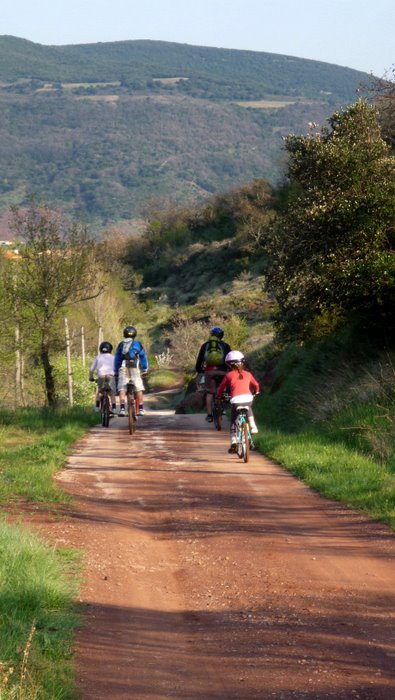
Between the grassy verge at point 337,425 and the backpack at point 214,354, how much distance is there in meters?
2.07

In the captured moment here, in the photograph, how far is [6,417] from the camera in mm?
23219

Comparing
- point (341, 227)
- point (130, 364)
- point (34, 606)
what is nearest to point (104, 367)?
point (130, 364)

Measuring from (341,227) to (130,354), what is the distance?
4959mm

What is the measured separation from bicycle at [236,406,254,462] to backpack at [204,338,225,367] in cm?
597

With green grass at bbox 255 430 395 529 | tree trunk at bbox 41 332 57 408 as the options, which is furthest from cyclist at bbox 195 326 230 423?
tree trunk at bbox 41 332 57 408

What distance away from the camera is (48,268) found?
28.0 meters

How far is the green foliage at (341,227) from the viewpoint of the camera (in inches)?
843

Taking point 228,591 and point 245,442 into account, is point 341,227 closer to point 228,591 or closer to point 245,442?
point 245,442

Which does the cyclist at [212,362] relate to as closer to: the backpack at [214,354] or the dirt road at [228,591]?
the backpack at [214,354]

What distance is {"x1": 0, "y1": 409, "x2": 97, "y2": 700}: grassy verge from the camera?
569 centimetres

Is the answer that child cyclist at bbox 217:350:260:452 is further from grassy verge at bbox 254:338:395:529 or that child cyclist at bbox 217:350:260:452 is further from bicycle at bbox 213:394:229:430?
bicycle at bbox 213:394:229:430

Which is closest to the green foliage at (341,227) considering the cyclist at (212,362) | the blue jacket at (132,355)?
the cyclist at (212,362)

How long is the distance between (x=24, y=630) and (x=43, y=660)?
20.9 inches

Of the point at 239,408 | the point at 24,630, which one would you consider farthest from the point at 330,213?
the point at 24,630
